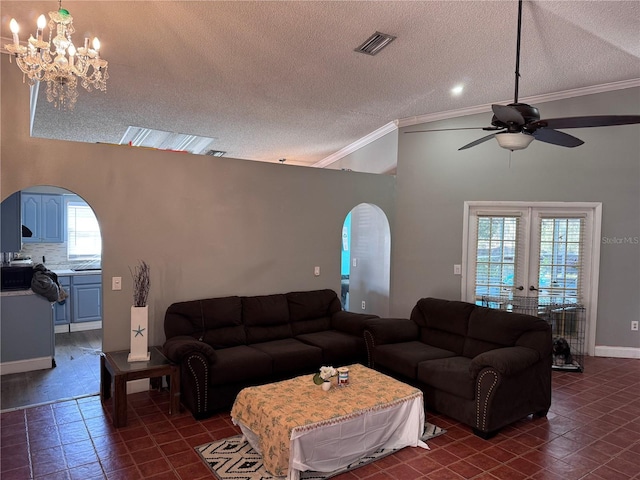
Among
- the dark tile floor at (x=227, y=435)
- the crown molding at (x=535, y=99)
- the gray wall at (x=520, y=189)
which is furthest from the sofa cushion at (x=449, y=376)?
the crown molding at (x=535, y=99)

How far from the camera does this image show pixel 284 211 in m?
5.03

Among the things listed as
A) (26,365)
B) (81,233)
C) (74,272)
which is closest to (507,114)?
(26,365)

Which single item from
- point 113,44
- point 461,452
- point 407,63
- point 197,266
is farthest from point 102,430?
point 407,63

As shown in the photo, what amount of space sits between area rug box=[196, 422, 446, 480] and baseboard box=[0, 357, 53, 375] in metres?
2.63

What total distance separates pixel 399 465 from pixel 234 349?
1.84m

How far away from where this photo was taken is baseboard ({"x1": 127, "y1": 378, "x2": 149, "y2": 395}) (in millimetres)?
4008

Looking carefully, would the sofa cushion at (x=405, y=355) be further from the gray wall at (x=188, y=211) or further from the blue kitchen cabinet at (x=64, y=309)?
the blue kitchen cabinet at (x=64, y=309)

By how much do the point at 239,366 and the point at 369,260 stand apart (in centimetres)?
333

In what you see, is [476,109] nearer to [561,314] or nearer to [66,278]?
[561,314]

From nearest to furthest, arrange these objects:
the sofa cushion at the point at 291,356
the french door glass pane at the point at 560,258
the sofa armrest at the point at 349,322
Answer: the sofa cushion at the point at 291,356
the sofa armrest at the point at 349,322
the french door glass pane at the point at 560,258

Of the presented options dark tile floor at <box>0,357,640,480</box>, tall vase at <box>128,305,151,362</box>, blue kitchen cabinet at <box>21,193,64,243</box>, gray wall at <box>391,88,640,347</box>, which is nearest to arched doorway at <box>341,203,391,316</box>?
gray wall at <box>391,88,640,347</box>

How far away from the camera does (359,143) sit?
6.98m

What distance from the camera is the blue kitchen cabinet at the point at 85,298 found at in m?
6.26

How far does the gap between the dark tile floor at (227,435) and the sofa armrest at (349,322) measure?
4.13 ft
